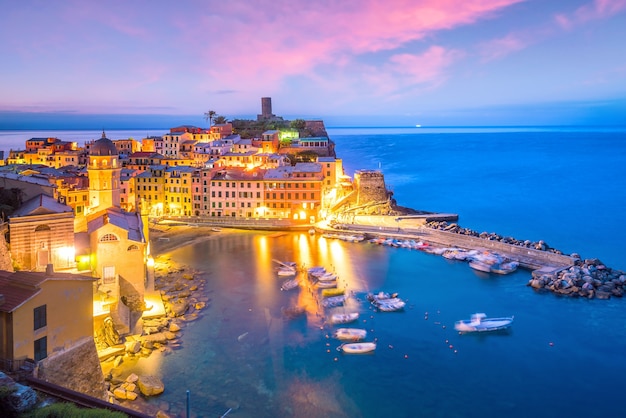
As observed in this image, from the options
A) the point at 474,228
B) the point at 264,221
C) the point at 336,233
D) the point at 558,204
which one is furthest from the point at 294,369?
the point at 558,204

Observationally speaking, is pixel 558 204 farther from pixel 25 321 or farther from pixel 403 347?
pixel 25 321

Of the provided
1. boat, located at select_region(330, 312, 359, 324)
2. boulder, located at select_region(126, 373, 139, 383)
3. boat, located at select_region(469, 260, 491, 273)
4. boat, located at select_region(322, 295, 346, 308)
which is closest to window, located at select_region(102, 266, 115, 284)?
boulder, located at select_region(126, 373, 139, 383)

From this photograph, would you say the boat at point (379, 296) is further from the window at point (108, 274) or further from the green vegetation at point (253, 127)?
the green vegetation at point (253, 127)

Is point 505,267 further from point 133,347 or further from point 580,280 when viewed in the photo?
point 133,347

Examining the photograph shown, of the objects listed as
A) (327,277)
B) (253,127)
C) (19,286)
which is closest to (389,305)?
(327,277)

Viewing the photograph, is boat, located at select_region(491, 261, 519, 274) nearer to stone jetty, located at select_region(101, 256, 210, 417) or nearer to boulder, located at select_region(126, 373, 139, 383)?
stone jetty, located at select_region(101, 256, 210, 417)
